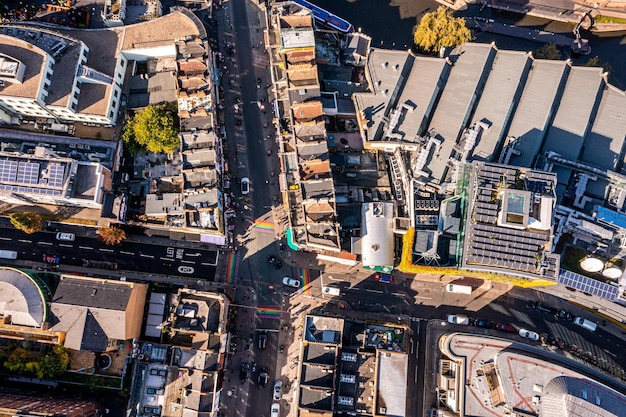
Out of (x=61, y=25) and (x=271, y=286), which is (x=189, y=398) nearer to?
(x=271, y=286)

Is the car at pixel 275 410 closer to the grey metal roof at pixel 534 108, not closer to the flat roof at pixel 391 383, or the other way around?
the flat roof at pixel 391 383

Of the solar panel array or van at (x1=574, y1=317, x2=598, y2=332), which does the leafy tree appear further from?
van at (x1=574, y1=317, x2=598, y2=332)

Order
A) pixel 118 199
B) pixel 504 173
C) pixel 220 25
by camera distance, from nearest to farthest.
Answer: pixel 504 173
pixel 118 199
pixel 220 25

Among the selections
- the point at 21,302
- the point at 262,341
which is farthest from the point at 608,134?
the point at 21,302

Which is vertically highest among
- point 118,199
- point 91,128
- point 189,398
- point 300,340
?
point 91,128

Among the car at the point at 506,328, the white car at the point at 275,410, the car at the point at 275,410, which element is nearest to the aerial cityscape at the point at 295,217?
the car at the point at 275,410

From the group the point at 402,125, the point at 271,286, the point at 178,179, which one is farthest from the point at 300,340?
the point at 402,125
